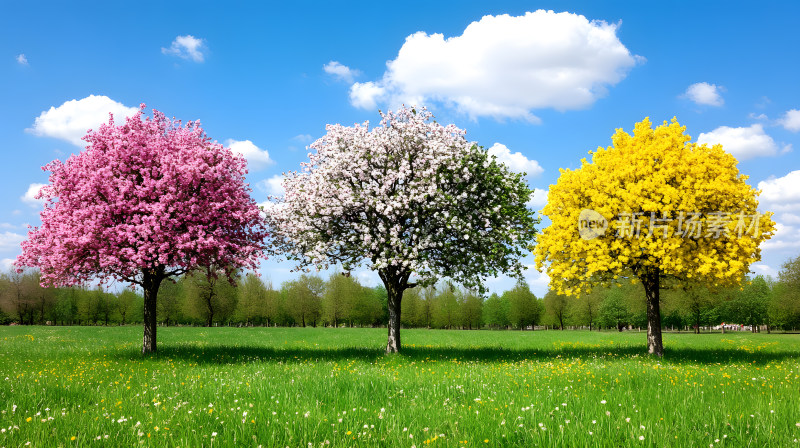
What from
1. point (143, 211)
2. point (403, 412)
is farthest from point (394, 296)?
point (403, 412)

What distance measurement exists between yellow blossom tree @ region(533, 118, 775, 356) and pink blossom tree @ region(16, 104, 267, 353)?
49.2ft

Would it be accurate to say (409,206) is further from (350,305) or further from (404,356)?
(350,305)

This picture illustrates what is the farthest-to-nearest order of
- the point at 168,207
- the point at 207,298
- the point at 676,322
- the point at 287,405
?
the point at 676,322, the point at 207,298, the point at 168,207, the point at 287,405

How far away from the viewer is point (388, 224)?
21.2 m

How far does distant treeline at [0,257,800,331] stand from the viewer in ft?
277

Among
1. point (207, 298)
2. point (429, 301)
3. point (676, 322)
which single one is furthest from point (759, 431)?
point (676, 322)

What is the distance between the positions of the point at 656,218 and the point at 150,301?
24.3 meters

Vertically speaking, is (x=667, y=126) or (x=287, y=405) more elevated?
(x=667, y=126)

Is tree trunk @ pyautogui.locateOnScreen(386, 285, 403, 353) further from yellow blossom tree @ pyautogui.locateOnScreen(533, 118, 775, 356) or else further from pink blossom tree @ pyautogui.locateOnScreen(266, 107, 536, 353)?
yellow blossom tree @ pyautogui.locateOnScreen(533, 118, 775, 356)

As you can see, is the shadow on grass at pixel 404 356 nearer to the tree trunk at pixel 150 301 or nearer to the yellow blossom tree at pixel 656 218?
the tree trunk at pixel 150 301

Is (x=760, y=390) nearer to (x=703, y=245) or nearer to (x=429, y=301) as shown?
(x=703, y=245)

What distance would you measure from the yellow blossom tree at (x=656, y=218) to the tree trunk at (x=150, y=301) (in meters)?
18.8

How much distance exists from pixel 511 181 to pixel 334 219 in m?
8.58

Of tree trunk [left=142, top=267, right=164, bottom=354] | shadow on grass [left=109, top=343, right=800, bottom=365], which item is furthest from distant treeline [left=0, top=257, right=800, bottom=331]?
tree trunk [left=142, top=267, right=164, bottom=354]
